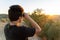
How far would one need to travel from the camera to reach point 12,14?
12.8 ft

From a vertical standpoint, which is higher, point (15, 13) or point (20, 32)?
point (15, 13)

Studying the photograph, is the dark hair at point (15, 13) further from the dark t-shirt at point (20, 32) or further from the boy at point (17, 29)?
the dark t-shirt at point (20, 32)

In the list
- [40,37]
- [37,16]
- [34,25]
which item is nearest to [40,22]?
[37,16]

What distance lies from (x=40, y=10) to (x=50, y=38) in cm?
577

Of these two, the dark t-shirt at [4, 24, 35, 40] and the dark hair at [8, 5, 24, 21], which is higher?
the dark hair at [8, 5, 24, 21]

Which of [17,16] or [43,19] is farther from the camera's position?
[43,19]

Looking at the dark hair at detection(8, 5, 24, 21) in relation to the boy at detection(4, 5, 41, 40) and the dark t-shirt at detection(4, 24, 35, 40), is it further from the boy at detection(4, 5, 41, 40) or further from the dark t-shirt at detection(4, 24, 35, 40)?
the dark t-shirt at detection(4, 24, 35, 40)

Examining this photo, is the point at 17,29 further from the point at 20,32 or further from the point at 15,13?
the point at 15,13

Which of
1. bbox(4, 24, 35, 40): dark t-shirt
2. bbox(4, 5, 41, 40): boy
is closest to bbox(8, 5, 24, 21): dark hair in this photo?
bbox(4, 5, 41, 40): boy

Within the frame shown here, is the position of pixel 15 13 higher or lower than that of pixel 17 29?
higher

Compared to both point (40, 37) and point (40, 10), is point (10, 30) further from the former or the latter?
point (40, 10)

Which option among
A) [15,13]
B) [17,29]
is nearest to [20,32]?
[17,29]

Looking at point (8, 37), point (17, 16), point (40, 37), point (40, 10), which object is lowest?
point (40, 37)

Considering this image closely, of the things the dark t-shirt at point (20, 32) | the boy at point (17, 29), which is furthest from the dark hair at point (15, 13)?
the dark t-shirt at point (20, 32)
